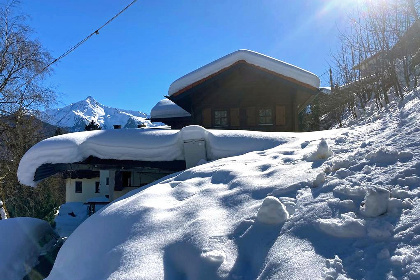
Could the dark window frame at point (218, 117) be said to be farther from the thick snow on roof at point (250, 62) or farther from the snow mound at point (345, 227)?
the snow mound at point (345, 227)

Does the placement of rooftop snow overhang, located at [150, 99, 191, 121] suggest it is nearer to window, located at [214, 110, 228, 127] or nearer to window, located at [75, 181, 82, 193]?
window, located at [214, 110, 228, 127]

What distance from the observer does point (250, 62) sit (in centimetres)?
977

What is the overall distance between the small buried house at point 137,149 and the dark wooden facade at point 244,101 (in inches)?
158

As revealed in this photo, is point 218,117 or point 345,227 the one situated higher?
point 218,117

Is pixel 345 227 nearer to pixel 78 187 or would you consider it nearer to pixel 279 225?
pixel 279 225

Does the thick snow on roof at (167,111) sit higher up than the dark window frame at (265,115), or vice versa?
the thick snow on roof at (167,111)

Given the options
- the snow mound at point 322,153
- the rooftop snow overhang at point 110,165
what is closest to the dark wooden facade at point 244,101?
the rooftop snow overhang at point 110,165

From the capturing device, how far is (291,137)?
5.86 metres

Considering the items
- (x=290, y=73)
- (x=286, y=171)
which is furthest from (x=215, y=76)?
(x=286, y=171)

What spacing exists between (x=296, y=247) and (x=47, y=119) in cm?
1610

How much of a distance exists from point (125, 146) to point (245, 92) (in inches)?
230

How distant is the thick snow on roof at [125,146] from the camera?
6008 millimetres

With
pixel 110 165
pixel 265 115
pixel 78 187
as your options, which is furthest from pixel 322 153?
pixel 78 187

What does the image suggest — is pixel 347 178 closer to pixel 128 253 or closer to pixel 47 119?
pixel 128 253
